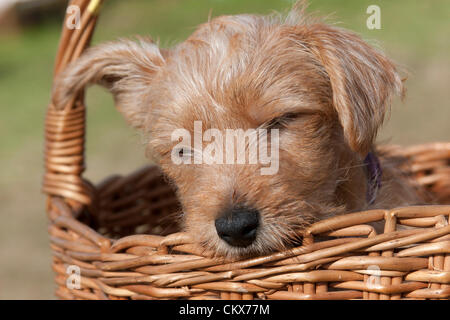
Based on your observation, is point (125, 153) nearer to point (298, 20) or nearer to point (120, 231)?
point (120, 231)

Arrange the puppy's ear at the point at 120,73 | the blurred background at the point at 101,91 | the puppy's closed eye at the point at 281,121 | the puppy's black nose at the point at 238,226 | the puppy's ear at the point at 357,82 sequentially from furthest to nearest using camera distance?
the blurred background at the point at 101,91
the puppy's ear at the point at 120,73
the puppy's closed eye at the point at 281,121
the puppy's ear at the point at 357,82
the puppy's black nose at the point at 238,226

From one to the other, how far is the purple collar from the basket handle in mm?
1843

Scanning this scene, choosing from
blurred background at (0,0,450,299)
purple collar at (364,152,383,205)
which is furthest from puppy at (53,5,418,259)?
blurred background at (0,0,450,299)

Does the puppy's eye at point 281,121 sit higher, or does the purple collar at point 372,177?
the puppy's eye at point 281,121

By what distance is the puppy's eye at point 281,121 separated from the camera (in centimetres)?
322

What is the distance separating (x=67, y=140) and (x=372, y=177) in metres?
2.00

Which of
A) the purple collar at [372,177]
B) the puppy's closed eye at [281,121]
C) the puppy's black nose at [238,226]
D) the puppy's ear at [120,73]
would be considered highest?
the puppy's ear at [120,73]

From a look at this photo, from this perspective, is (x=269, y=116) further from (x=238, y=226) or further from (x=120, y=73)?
(x=120, y=73)

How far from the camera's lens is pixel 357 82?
3.15 meters

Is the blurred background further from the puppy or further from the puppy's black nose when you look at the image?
the puppy's black nose

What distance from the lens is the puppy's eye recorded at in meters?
3.22

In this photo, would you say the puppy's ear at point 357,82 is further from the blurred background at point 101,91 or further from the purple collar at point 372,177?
the purple collar at point 372,177

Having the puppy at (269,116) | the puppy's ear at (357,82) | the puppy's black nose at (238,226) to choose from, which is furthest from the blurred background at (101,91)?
the puppy's black nose at (238,226)
